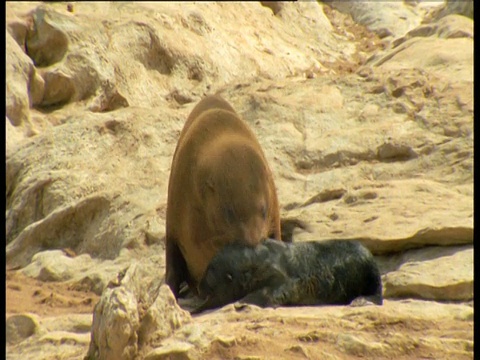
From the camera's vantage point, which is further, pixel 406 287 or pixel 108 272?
pixel 108 272

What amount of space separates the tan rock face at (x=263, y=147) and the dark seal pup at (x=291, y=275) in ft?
0.96

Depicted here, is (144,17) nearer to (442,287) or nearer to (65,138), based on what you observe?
(65,138)

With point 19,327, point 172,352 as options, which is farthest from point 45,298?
point 172,352

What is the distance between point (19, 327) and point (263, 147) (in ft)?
12.5

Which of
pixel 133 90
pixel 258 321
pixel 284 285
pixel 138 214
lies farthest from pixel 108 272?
pixel 133 90

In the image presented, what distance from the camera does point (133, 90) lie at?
36.1 feet

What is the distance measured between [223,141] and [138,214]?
186 centimetres

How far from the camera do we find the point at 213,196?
6035mm

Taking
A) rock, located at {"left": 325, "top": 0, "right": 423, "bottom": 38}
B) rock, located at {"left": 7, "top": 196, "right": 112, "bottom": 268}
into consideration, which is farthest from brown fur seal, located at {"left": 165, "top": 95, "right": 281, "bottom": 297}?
rock, located at {"left": 325, "top": 0, "right": 423, "bottom": 38}

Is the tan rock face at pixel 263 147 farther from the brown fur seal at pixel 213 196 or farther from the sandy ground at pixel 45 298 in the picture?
the brown fur seal at pixel 213 196

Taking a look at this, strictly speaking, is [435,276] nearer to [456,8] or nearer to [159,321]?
[159,321]

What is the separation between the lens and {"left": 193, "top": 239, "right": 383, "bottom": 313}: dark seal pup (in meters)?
5.30

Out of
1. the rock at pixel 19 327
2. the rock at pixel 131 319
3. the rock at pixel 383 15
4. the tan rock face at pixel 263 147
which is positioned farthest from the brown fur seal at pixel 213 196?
the rock at pixel 383 15

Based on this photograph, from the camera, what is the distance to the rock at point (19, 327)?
16.5ft
